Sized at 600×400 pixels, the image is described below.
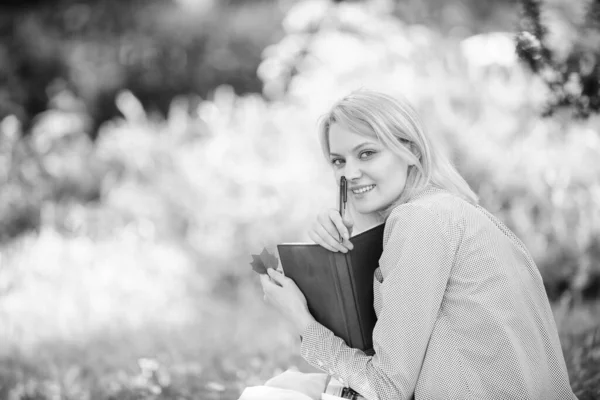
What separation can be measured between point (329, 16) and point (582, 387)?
167 inches

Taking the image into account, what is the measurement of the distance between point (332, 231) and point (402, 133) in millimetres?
412

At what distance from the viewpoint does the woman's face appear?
2.25 metres

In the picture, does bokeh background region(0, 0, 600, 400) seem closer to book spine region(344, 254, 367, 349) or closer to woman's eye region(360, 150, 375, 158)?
book spine region(344, 254, 367, 349)

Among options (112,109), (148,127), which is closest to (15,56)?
(112,109)

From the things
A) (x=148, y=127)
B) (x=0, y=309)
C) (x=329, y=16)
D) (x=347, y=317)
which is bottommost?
(x=0, y=309)

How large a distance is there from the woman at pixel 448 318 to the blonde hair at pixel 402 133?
16 cm

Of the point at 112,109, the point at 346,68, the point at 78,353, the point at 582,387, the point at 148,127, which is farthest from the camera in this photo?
the point at 112,109

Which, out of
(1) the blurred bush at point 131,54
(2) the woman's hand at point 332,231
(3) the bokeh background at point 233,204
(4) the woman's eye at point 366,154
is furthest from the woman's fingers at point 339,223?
(1) the blurred bush at point 131,54

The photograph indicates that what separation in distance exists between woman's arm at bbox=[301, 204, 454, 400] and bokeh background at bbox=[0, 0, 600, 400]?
4.96 feet

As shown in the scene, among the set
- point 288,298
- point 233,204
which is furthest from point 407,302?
point 233,204

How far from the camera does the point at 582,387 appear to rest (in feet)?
10.2

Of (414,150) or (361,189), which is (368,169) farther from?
(414,150)

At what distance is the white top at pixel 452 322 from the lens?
6.31 feet

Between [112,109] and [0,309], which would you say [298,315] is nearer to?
[0,309]
